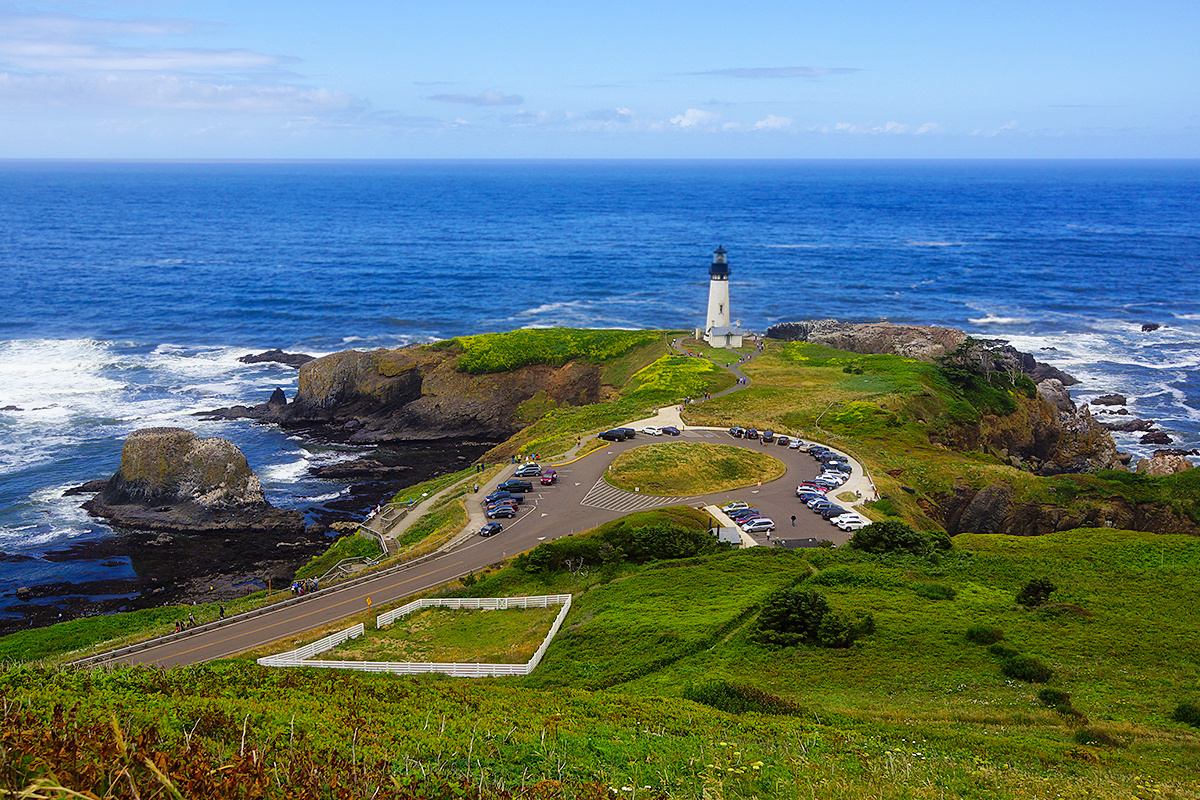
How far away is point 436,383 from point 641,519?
42942mm

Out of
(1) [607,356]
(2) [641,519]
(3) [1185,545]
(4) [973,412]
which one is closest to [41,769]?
(2) [641,519]

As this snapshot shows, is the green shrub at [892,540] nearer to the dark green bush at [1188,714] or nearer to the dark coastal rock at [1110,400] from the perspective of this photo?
the dark green bush at [1188,714]

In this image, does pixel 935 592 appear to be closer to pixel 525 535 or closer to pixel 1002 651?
pixel 1002 651

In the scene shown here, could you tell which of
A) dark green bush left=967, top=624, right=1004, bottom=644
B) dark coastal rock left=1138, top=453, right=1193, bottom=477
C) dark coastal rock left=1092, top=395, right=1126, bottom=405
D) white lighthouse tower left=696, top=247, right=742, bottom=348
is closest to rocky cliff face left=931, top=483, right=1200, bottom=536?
dark coastal rock left=1138, top=453, right=1193, bottom=477

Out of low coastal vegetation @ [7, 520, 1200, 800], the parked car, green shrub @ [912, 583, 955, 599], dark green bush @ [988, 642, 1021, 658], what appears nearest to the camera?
low coastal vegetation @ [7, 520, 1200, 800]

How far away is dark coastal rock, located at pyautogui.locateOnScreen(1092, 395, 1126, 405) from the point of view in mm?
85438

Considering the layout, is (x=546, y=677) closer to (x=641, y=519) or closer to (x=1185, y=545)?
(x=641, y=519)

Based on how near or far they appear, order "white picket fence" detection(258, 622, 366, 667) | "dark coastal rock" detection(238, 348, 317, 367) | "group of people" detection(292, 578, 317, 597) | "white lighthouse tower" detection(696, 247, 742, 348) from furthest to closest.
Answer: "dark coastal rock" detection(238, 348, 317, 367) < "white lighthouse tower" detection(696, 247, 742, 348) < "group of people" detection(292, 578, 317, 597) < "white picket fence" detection(258, 622, 366, 667)

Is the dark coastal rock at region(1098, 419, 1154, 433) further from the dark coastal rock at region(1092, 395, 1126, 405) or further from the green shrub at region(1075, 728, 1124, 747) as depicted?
the green shrub at region(1075, 728, 1124, 747)

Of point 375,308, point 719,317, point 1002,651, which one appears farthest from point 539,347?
point 1002,651

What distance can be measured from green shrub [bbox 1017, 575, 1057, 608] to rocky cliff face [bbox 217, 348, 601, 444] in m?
51.6

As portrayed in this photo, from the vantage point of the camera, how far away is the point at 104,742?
11.6 meters

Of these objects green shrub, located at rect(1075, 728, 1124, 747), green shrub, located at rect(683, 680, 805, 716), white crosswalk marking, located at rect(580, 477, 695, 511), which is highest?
green shrub, located at rect(1075, 728, 1124, 747)

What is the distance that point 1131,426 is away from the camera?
78.5 metres
